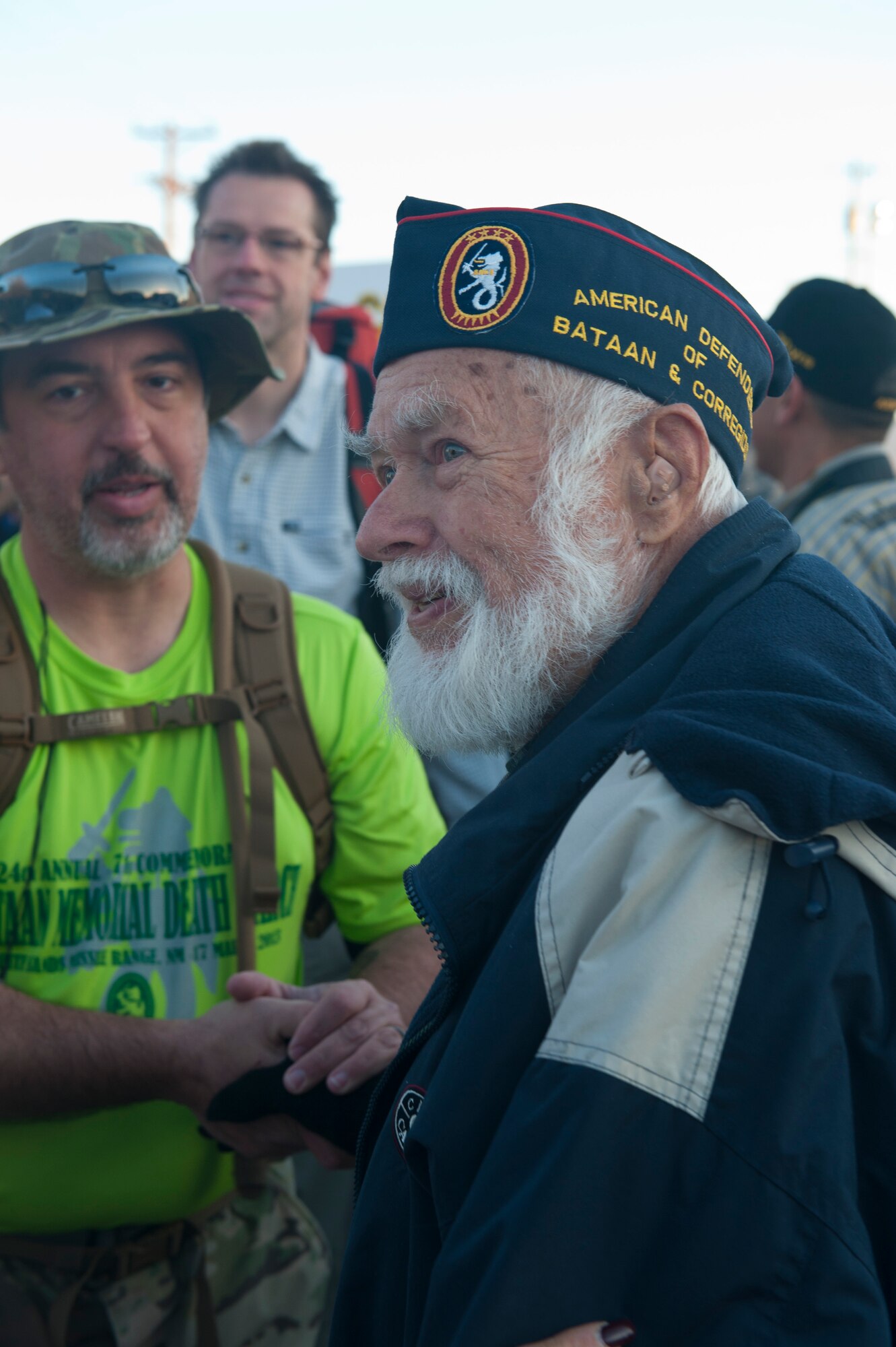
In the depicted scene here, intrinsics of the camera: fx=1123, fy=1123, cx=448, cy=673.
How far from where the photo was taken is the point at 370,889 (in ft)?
8.03

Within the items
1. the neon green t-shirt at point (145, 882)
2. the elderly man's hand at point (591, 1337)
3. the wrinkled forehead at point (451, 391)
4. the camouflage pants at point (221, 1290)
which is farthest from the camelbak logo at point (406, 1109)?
the camouflage pants at point (221, 1290)

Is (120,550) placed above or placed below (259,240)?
below

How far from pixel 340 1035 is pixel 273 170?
3222 mm

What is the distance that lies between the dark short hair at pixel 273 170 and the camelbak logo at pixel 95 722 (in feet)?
8.42

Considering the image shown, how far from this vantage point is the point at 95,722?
86.4 inches

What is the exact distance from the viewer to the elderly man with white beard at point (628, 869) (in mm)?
988

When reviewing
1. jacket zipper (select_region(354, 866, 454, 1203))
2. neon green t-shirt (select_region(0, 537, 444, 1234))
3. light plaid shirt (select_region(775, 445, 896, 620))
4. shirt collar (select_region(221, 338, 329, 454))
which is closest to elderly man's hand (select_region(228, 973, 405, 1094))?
neon green t-shirt (select_region(0, 537, 444, 1234))

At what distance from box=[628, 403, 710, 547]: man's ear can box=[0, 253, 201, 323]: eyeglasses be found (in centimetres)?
143

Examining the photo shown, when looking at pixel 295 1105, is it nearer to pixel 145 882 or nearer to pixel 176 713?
pixel 145 882

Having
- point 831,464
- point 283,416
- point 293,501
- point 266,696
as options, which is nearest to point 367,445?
point 266,696

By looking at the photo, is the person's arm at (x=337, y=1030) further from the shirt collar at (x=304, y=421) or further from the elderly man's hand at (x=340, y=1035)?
the shirt collar at (x=304, y=421)

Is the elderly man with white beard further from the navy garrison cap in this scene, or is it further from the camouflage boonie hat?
the camouflage boonie hat

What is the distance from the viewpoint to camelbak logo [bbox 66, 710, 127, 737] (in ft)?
7.17

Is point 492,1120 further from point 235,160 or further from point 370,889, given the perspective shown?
point 235,160
